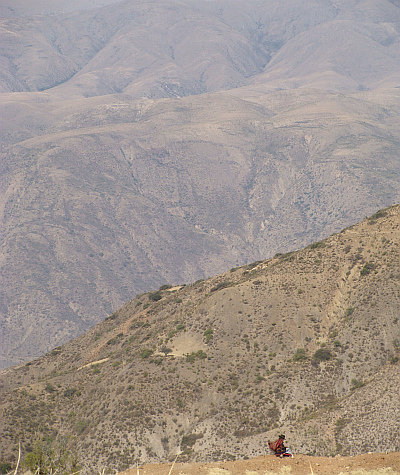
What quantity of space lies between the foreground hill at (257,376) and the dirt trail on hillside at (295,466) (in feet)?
45.3

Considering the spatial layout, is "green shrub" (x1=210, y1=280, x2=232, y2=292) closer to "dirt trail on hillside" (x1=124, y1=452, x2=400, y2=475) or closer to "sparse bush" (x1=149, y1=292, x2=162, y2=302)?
"sparse bush" (x1=149, y1=292, x2=162, y2=302)

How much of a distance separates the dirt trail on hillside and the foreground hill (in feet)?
45.3

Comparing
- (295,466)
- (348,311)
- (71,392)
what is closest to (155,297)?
(71,392)

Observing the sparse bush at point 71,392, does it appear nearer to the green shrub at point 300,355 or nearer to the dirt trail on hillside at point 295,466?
the green shrub at point 300,355

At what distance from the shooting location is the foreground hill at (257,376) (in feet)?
172

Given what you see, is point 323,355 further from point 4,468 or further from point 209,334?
point 4,468

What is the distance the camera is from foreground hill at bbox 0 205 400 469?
52.5m

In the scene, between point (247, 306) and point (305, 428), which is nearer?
point (305, 428)

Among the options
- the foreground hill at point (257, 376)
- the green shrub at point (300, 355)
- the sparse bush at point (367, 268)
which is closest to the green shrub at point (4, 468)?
the foreground hill at point (257, 376)

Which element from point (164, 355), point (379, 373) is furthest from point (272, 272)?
point (379, 373)

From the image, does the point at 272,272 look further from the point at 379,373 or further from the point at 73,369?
the point at 73,369

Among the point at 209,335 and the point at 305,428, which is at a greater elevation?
the point at 305,428

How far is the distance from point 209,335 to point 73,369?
71.9 feet

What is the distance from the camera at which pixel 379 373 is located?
2210 inches
